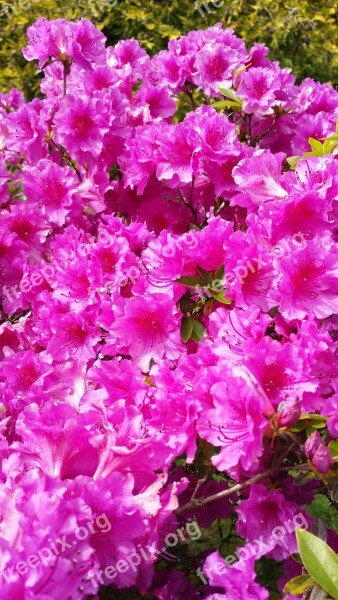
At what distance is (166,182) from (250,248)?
0.60 meters

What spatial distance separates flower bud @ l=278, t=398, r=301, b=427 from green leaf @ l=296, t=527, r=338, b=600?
176 mm

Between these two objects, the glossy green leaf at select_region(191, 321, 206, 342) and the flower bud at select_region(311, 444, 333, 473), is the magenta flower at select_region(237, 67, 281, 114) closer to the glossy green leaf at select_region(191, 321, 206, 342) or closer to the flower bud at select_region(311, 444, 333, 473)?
the glossy green leaf at select_region(191, 321, 206, 342)

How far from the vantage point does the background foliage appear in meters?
4.19

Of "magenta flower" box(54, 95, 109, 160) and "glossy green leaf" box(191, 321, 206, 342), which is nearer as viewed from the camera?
"glossy green leaf" box(191, 321, 206, 342)

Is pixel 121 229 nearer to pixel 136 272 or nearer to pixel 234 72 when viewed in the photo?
pixel 136 272

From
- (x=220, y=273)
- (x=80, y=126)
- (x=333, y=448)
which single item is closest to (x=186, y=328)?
(x=220, y=273)

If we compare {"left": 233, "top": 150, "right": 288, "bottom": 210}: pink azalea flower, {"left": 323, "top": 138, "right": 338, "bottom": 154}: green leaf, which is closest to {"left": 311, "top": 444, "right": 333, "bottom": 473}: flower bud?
{"left": 233, "top": 150, "right": 288, "bottom": 210}: pink azalea flower

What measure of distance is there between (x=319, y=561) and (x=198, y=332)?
55cm

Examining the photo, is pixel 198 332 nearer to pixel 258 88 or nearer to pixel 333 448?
pixel 333 448

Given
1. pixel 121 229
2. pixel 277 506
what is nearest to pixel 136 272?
pixel 121 229

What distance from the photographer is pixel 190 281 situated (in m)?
1.50

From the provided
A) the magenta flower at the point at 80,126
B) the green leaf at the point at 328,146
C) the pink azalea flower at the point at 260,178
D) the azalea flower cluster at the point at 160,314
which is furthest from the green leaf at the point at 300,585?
the magenta flower at the point at 80,126

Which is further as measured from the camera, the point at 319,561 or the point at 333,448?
the point at 333,448

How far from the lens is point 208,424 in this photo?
1258mm
